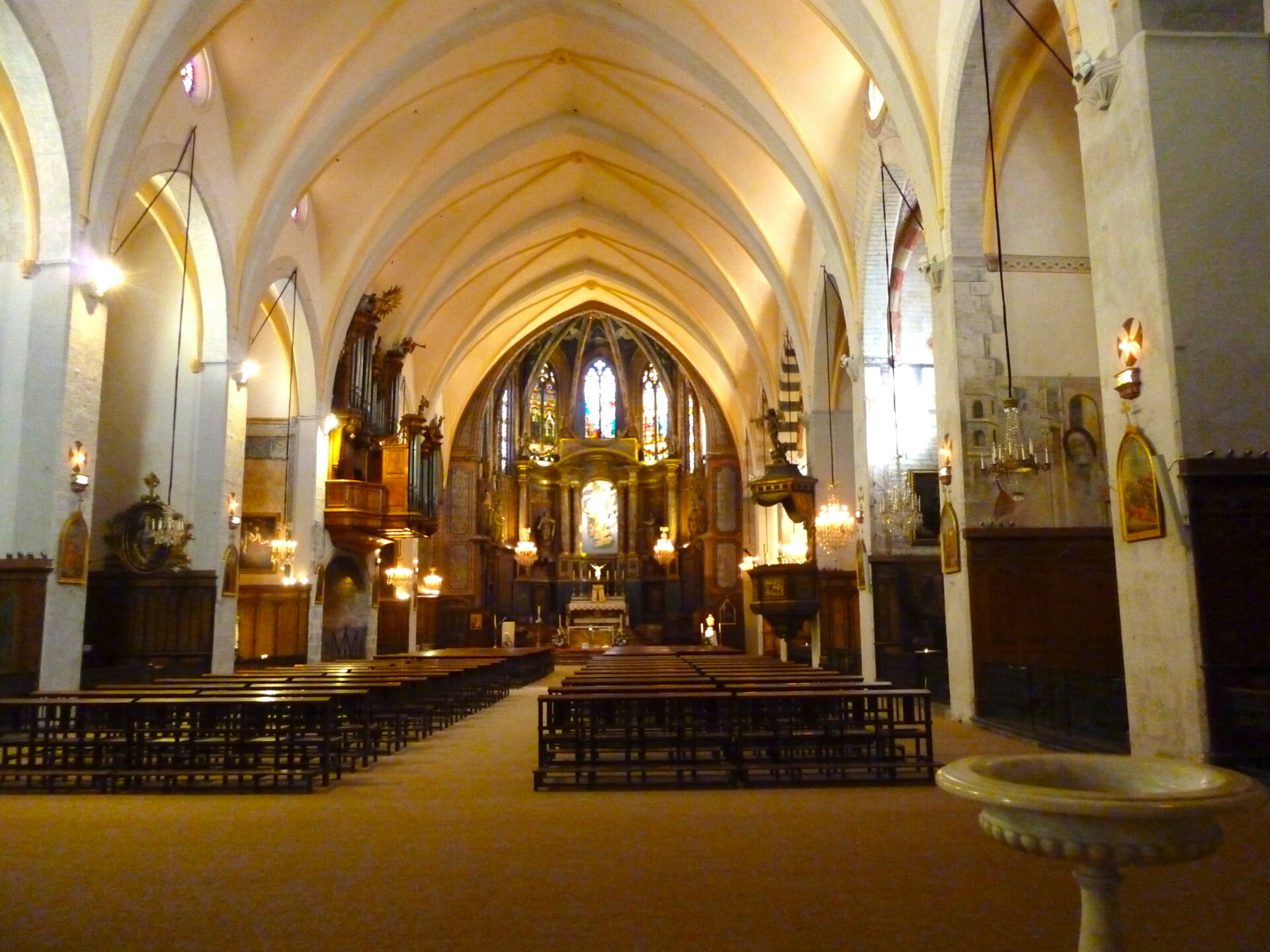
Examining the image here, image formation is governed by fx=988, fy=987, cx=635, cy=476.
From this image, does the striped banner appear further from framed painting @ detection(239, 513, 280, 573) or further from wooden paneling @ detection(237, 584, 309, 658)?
framed painting @ detection(239, 513, 280, 573)

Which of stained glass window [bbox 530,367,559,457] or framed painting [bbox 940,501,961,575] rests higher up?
stained glass window [bbox 530,367,559,457]

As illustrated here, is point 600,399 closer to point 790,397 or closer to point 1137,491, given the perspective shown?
point 790,397

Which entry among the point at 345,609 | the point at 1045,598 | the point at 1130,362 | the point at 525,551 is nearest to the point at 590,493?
the point at 525,551

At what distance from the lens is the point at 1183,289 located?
7.09 metres

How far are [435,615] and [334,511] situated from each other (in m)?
10.5

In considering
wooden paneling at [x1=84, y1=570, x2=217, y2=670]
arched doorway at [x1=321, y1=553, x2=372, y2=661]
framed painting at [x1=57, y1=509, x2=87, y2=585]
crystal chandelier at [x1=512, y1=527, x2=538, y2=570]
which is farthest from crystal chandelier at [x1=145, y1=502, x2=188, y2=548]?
crystal chandelier at [x1=512, y1=527, x2=538, y2=570]

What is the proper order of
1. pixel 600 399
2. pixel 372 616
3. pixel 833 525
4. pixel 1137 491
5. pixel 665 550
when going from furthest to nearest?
pixel 600 399 < pixel 665 550 < pixel 372 616 < pixel 833 525 < pixel 1137 491

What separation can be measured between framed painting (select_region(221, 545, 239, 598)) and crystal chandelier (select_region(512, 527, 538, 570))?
58.0 ft

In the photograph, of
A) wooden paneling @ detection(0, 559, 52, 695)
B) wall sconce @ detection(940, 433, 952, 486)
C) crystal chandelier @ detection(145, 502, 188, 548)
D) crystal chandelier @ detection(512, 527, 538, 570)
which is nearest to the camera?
wooden paneling @ detection(0, 559, 52, 695)

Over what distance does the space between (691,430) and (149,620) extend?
23.4 m

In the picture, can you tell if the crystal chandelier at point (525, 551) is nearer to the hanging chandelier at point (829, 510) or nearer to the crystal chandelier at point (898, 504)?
the hanging chandelier at point (829, 510)

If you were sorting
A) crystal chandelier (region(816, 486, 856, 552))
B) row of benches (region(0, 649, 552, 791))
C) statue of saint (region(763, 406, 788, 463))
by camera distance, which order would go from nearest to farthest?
1. row of benches (region(0, 649, 552, 791))
2. crystal chandelier (region(816, 486, 856, 552))
3. statue of saint (region(763, 406, 788, 463))

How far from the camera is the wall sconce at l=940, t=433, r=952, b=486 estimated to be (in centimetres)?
1188

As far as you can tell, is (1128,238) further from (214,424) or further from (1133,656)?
(214,424)
